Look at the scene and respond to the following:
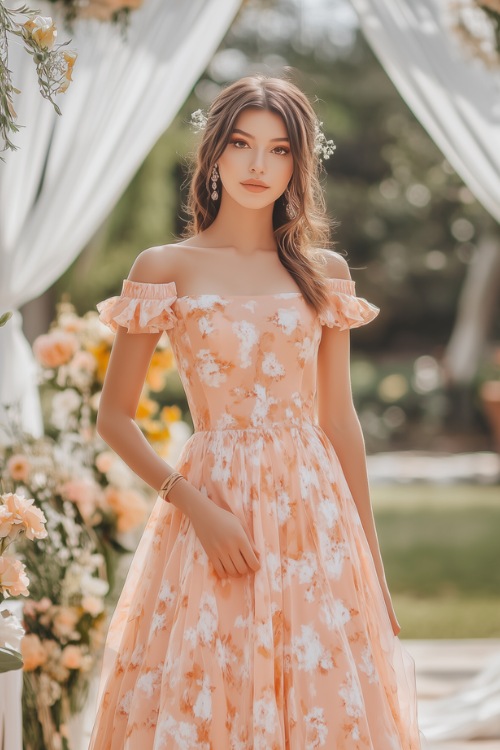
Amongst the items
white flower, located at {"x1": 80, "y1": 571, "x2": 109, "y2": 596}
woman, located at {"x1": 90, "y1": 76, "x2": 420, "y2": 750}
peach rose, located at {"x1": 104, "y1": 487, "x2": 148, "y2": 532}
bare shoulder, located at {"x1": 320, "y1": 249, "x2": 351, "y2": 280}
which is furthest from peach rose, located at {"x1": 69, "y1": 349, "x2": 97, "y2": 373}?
bare shoulder, located at {"x1": 320, "y1": 249, "x2": 351, "y2": 280}

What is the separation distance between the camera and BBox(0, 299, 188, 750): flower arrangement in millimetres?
2818

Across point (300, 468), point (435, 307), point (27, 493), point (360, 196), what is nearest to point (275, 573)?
point (300, 468)

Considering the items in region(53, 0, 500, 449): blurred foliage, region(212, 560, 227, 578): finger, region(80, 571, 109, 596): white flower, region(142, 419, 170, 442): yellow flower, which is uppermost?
region(53, 0, 500, 449): blurred foliage

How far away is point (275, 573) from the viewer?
6.35ft

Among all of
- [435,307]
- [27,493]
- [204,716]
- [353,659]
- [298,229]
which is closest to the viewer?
[204,716]

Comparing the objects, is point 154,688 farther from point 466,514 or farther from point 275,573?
point 466,514

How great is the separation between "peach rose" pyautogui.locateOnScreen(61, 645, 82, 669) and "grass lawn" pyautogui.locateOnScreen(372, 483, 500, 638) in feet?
9.14

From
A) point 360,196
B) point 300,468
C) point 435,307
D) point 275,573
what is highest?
point 360,196

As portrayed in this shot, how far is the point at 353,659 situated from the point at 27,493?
1286 millimetres

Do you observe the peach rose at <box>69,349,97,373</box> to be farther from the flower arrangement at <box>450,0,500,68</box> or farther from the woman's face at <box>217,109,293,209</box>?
the flower arrangement at <box>450,0,500,68</box>

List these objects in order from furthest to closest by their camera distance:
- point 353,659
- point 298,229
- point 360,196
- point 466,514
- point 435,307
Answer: point 435,307
point 360,196
point 466,514
point 298,229
point 353,659

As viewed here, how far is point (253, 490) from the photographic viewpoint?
6.54 feet

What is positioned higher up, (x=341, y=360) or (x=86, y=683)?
(x=341, y=360)

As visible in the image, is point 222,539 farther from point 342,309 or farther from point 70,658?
point 70,658
